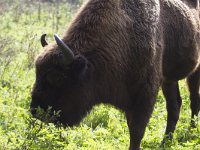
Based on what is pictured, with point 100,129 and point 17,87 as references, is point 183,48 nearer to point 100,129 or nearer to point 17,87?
point 100,129

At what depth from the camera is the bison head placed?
15.5 ft

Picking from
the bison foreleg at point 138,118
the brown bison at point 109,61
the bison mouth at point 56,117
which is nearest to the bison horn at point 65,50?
the brown bison at point 109,61

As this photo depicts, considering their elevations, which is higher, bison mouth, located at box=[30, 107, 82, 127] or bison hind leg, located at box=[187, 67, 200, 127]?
bison hind leg, located at box=[187, 67, 200, 127]

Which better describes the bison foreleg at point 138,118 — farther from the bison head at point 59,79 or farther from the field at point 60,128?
the bison head at point 59,79

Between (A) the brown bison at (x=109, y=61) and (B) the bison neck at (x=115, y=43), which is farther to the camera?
(B) the bison neck at (x=115, y=43)

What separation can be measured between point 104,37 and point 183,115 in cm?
302

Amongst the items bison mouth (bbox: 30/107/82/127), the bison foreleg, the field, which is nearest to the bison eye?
bison mouth (bbox: 30/107/82/127)

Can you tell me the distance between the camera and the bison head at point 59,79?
15.5 feet

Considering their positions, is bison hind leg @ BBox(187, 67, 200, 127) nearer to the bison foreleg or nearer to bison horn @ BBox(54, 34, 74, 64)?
the bison foreleg

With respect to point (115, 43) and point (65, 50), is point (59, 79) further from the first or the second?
point (115, 43)

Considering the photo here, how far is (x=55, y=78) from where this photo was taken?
478 cm

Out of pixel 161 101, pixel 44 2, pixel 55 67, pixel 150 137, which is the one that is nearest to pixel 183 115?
pixel 161 101

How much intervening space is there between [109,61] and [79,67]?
1.59 ft

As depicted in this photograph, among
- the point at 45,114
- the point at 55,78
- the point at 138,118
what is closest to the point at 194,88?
the point at 138,118
